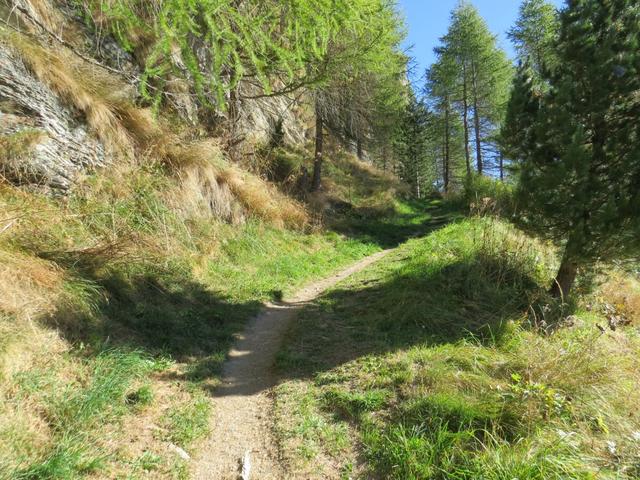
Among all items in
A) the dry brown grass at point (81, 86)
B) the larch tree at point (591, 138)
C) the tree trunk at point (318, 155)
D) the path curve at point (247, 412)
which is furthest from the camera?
the tree trunk at point (318, 155)

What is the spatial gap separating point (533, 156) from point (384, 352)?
4.24 metres

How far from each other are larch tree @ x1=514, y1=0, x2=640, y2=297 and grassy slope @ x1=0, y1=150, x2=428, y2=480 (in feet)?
18.0

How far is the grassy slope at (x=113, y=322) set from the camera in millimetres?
2918

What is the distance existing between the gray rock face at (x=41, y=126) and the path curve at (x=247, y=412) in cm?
397

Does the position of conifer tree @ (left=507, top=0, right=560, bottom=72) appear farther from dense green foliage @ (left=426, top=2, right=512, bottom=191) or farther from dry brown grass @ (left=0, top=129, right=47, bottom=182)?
dry brown grass @ (left=0, top=129, right=47, bottom=182)

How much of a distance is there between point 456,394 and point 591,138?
4987mm

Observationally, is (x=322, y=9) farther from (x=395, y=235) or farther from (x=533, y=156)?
(x=395, y=235)

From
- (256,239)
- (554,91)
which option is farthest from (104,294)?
(554,91)

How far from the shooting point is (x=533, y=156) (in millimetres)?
6090

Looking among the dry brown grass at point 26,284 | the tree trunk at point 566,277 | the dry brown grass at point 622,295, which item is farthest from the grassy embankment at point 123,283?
the dry brown grass at point 622,295

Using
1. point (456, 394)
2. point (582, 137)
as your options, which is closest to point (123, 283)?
point (456, 394)

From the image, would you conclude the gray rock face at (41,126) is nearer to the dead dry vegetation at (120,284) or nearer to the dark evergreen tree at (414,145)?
the dead dry vegetation at (120,284)

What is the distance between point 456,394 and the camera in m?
3.67

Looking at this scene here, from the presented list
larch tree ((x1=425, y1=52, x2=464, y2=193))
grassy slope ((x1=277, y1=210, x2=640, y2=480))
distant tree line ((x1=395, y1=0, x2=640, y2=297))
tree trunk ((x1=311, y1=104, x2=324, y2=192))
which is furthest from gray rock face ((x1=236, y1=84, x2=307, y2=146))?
larch tree ((x1=425, y1=52, x2=464, y2=193))
